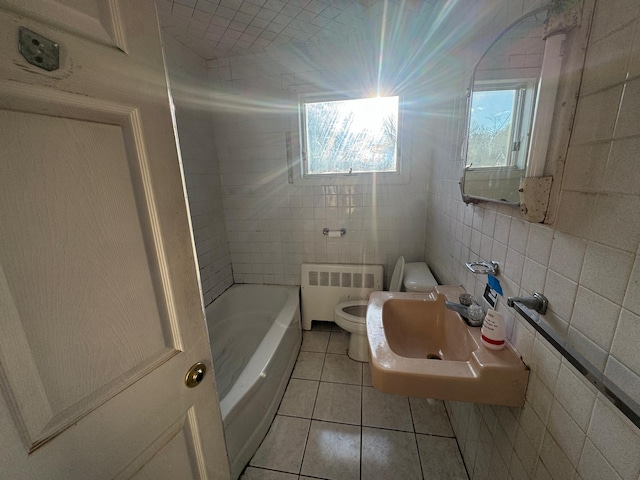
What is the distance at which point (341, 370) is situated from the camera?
176 centimetres

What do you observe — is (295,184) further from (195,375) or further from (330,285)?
(195,375)

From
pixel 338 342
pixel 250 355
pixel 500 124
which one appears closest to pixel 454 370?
pixel 500 124

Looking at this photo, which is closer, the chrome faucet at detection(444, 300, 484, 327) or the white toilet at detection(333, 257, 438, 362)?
the chrome faucet at detection(444, 300, 484, 327)

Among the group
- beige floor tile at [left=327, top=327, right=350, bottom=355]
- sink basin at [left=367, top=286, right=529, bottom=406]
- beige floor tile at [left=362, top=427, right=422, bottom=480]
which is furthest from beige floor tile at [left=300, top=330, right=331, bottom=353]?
sink basin at [left=367, top=286, right=529, bottom=406]

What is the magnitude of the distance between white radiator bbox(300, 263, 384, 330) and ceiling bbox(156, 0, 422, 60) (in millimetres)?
1702

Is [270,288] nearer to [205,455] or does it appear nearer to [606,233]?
[205,455]

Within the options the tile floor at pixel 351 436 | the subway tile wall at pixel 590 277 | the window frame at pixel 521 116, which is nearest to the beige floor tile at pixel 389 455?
the tile floor at pixel 351 436

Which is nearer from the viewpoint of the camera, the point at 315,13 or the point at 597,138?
the point at 597,138

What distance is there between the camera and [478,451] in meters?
1.04

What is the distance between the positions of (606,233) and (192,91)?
2.29 meters

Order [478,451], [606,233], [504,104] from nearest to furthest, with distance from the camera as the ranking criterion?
[606,233] → [504,104] → [478,451]

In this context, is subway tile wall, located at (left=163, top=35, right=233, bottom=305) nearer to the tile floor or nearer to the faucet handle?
the tile floor

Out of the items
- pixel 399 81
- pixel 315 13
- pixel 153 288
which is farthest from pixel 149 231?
pixel 399 81

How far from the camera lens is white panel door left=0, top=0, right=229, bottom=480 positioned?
340 millimetres
